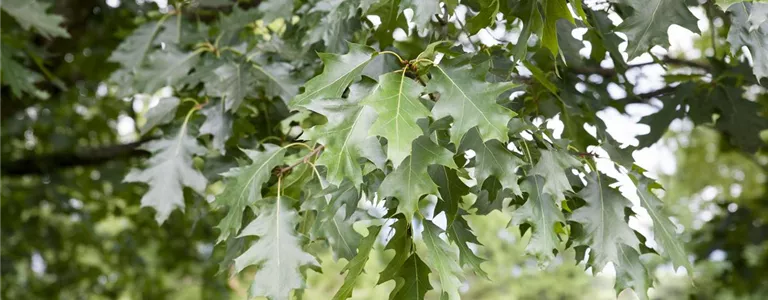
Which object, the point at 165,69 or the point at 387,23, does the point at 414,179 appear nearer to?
the point at 387,23

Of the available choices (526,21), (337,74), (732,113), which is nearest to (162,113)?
(337,74)

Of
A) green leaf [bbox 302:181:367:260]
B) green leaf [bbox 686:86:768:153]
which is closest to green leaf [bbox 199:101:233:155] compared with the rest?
green leaf [bbox 302:181:367:260]

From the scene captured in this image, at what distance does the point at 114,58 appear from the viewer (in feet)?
7.55

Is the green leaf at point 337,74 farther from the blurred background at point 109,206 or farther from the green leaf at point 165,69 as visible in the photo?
the blurred background at point 109,206

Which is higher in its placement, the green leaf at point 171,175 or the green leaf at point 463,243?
the green leaf at point 463,243

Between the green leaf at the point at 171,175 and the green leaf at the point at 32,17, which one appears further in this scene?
the green leaf at the point at 32,17

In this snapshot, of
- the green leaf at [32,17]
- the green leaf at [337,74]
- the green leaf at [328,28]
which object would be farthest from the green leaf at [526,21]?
the green leaf at [32,17]

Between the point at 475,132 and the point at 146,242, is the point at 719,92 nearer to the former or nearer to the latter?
the point at 475,132

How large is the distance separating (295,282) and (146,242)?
3697 mm

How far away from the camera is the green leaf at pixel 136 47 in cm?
228

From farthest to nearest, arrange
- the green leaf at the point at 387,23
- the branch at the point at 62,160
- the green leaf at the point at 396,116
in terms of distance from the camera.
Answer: the branch at the point at 62,160
the green leaf at the point at 387,23
the green leaf at the point at 396,116

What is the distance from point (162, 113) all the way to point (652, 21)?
1236 mm

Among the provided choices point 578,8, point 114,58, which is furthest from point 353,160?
point 114,58

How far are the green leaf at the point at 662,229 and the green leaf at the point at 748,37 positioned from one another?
0.97 ft
